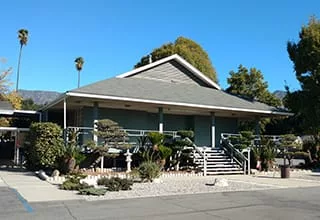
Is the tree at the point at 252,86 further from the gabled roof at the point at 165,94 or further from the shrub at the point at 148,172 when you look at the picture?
the shrub at the point at 148,172

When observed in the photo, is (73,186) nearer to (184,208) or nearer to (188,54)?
(184,208)

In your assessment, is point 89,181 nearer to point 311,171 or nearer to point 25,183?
point 25,183

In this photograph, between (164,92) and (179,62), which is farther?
(179,62)

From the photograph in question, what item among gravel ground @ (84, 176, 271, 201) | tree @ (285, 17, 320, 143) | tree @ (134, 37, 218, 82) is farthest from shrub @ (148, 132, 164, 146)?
tree @ (134, 37, 218, 82)

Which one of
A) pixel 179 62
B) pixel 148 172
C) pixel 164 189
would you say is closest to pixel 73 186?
pixel 164 189

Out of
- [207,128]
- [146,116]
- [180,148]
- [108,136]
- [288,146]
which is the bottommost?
[180,148]

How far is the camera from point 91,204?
9.82m

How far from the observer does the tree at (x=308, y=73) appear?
24578 millimetres

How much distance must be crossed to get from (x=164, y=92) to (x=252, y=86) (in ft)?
53.0

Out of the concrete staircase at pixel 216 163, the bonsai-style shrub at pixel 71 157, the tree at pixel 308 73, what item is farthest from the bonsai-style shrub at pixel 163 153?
the tree at pixel 308 73

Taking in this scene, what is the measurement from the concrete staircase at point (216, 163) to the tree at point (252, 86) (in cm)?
1498

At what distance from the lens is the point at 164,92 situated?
21938 mm

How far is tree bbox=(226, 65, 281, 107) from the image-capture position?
35.2m

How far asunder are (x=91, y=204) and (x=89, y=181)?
14.1 feet
